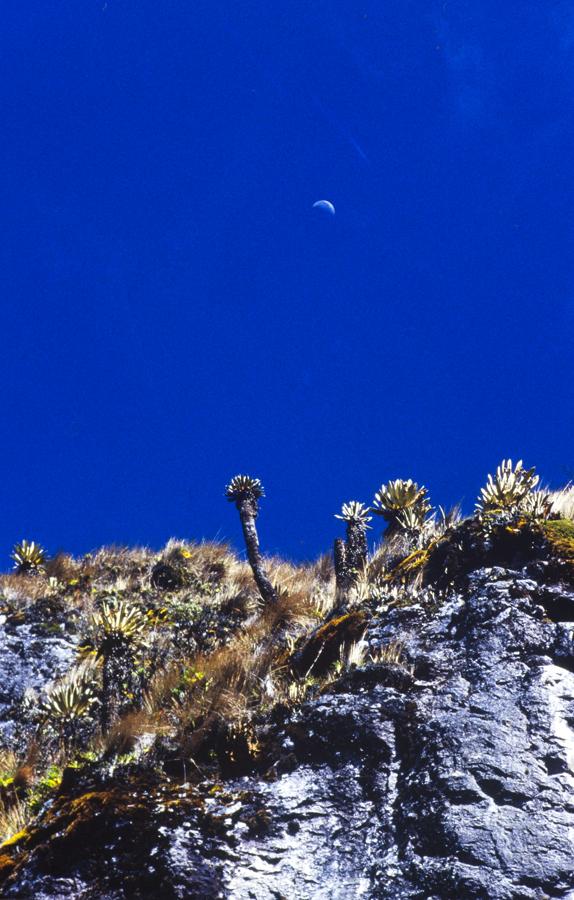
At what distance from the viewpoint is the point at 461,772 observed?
176 inches

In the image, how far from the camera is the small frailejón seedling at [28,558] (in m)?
13.6

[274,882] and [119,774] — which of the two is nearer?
[274,882]

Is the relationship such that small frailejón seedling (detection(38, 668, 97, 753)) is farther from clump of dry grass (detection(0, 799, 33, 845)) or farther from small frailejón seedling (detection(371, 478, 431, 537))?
small frailejón seedling (detection(371, 478, 431, 537))

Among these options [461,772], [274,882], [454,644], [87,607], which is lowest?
[274,882]

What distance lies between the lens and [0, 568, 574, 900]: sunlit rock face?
404 centimetres

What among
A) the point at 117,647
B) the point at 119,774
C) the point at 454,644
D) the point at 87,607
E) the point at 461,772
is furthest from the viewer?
the point at 87,607

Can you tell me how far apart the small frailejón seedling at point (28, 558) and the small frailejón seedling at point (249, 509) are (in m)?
4.22

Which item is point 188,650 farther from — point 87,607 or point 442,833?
point 442,833

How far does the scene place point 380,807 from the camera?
461cm

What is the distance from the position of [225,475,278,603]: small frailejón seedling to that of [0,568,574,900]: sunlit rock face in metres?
6.32

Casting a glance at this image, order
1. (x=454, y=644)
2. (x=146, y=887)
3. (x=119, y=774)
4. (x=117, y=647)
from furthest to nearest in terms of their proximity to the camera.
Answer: (x=117, y=647), (x=454, y=644), (x=119, y=774), (x=146, y=887)

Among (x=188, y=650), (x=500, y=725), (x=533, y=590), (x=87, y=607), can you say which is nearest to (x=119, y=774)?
(x=500, y=725)

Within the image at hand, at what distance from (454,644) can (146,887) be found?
3.08 meters

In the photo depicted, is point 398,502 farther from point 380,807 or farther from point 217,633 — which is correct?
point 380,807
